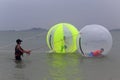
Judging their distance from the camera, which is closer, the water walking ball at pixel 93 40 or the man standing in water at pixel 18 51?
the man standing in water at pixel 18 51

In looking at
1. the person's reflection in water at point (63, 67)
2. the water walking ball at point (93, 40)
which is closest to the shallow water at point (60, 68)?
the person's reflection in water at point (63, 67)

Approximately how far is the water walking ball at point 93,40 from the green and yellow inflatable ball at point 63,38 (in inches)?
41.1

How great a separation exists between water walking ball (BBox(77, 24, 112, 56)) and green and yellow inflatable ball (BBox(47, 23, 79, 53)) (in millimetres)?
1044

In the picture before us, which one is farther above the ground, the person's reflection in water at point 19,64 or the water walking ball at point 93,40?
the water walking ball at point 93,40

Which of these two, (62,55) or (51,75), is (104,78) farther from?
(62,55)

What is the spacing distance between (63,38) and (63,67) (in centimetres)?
414

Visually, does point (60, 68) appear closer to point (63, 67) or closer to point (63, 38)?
point (63, 67)

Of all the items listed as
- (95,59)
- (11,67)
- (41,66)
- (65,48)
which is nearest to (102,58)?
(95,59)

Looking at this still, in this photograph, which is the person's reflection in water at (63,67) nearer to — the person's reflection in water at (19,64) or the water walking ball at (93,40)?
the water walking ball at (93,40)

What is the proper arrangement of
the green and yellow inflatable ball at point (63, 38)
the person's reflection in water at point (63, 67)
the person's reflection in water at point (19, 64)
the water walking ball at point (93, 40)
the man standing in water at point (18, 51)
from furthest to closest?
the green and yellow inflatable ball at point (63, 38) < the water walking ball at point (93, 40) < the man standing in water at point (18, 51) < the person's reflection in water at point (19, 64) < the person's reflection in water at point (63, 67)

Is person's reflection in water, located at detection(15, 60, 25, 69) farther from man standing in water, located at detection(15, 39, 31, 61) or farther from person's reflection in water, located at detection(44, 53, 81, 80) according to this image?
person's reflection in water, located at detection(44, 53, 81, 80)

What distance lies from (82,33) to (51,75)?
6017 mm

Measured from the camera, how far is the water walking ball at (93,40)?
→ 2098cm

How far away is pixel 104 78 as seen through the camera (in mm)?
15742
